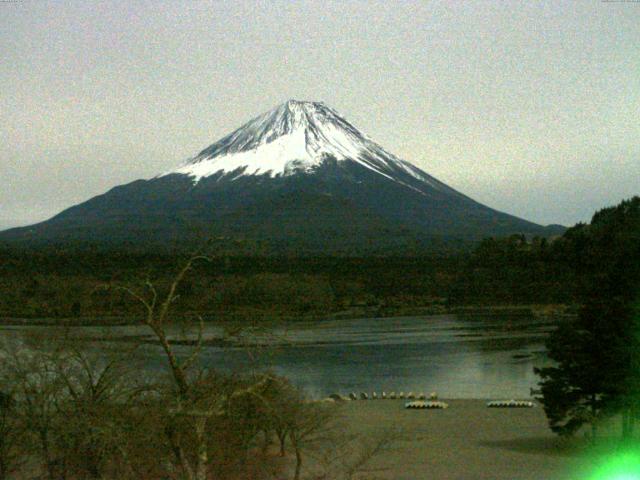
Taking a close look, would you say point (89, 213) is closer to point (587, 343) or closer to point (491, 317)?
point (491, 317)

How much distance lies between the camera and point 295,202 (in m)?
101

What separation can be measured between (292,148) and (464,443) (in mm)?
102512

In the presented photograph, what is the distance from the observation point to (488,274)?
64.9 metres

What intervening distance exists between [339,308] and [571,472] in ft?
138

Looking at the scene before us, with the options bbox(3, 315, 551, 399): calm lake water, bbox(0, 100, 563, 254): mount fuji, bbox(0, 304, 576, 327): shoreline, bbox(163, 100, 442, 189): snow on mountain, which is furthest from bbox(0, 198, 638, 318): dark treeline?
bbox(163, 100, 442, 189): snow on mountain

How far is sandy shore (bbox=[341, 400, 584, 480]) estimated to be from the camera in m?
13.1

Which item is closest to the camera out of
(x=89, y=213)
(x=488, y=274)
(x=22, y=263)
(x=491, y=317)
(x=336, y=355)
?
(x=336, y=355)

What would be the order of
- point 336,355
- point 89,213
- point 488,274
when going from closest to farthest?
point 336,355
point 488,274
point 89,213

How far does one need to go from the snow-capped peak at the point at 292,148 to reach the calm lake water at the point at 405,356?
6808 centimetres

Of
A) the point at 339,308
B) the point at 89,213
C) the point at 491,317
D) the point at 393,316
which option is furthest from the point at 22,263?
the point at 89,213

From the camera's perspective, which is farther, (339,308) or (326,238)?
(326,238)

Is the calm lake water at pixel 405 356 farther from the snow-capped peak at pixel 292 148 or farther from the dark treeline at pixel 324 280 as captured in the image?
the snow-capped peak at pixel 292 148

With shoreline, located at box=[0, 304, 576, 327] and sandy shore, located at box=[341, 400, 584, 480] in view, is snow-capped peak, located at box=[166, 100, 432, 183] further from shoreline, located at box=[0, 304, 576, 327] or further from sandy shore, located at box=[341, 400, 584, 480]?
sandy shore, located at box=[341, 400, 584, 480]

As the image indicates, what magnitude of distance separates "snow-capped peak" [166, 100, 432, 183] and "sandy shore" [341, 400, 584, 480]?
9130 cm
